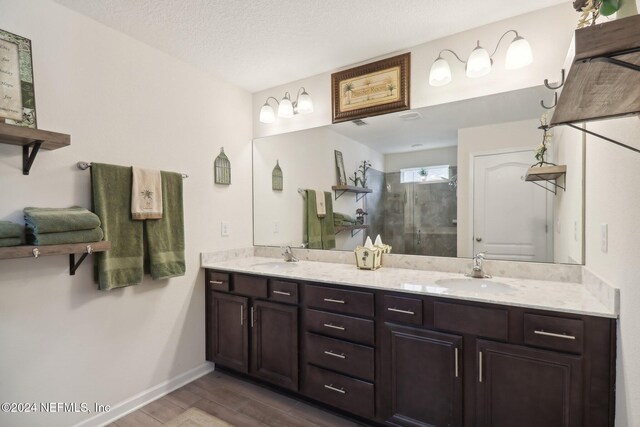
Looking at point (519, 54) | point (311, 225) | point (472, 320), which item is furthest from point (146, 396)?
point (519, 54)

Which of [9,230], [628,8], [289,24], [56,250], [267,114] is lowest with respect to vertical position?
[56,250]

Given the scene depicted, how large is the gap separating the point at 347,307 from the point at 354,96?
1.64 metres

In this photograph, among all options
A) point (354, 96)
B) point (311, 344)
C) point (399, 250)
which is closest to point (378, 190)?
point (399, 250)

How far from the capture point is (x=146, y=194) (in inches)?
80.7

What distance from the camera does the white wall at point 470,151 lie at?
1.93 meters

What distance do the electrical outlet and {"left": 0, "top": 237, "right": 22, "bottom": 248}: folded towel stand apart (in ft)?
8.71

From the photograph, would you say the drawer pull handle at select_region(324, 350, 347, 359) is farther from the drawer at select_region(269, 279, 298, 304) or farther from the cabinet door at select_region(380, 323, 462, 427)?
the drawer at select_region(269, 279, 298, 304)

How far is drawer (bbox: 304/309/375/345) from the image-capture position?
1766 mm

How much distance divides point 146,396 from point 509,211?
2.73 m

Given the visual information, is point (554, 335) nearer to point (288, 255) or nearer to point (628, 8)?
point (628, 8)

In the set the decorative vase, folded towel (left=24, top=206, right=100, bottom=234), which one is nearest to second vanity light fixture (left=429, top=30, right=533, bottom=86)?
the decorative vase

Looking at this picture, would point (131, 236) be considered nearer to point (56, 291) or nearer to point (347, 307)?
point (56, 291)

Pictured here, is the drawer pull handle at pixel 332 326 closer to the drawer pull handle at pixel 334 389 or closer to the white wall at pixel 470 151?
the drawer pull handle at pixel 334 389

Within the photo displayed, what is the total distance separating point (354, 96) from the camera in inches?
→ 96.4
